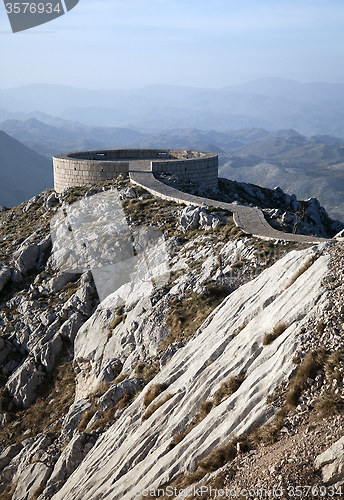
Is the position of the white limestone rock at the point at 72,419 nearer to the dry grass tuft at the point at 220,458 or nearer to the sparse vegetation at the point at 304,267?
the dry grass tuft at the point at 220,458

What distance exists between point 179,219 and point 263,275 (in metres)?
13.9

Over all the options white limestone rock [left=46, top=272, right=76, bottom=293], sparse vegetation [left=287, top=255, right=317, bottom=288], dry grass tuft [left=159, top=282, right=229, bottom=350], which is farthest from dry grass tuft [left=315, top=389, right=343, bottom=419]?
white limestone rock [left=46, top=272, right=76, bottom=293]

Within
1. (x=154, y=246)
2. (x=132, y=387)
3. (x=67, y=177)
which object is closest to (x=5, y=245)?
(x=67, y=177)

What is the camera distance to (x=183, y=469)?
1069cm

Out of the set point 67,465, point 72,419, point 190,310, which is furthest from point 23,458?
point 190,310

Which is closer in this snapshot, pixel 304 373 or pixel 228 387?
pixel 304 373

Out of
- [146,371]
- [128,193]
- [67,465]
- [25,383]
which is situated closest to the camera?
[67,465]

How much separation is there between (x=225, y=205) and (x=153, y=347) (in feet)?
52.0

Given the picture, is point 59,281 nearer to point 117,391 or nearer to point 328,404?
point 117,391

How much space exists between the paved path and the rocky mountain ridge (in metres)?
0.95

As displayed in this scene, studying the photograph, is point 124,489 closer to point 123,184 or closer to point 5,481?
point 5,481

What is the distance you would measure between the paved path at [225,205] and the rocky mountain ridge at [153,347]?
95cm

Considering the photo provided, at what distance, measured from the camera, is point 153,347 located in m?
18.6

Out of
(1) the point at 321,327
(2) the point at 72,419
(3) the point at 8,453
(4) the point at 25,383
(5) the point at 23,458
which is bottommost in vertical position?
(3) the point at 8,453
